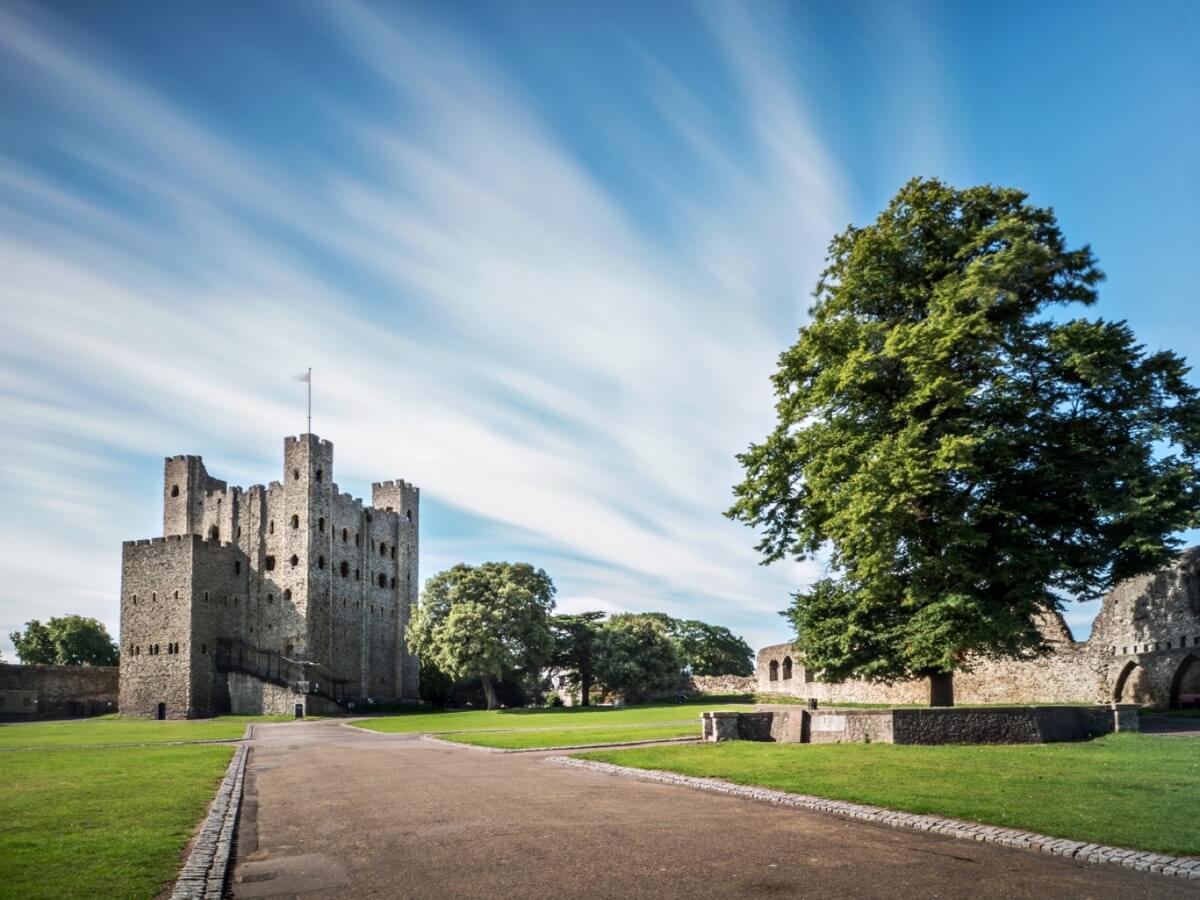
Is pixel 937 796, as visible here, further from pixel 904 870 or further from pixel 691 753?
pixel 691 753

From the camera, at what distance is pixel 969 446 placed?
19172 mm

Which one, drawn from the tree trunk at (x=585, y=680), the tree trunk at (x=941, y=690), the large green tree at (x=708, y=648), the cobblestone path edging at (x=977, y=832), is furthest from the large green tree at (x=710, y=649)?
the cobblestone path edging at (x=977, y=832)

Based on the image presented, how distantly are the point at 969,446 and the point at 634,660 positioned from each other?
42510mm

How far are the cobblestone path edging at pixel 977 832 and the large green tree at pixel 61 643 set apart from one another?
87522 mm

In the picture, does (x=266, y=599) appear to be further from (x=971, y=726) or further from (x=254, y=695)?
(x=971, y=726)

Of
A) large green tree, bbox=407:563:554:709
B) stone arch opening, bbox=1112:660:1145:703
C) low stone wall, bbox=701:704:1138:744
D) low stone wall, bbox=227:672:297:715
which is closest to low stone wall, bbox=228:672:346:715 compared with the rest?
low stone wall, bbox=227:672:297:715

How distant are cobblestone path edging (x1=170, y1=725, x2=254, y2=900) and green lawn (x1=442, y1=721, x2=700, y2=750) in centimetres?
985

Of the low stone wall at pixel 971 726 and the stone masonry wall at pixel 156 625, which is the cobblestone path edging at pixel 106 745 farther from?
the stone masonry wall at pixel 156 625

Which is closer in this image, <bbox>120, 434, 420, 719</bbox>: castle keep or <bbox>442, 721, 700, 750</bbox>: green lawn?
<bbox>442, 721, 700, 750</bbox>: green lawn

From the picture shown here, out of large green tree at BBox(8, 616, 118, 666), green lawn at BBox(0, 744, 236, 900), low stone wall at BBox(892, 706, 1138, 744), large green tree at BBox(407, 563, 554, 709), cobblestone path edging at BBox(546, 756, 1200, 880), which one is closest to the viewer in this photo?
green lawn at BBox(0, 744, 236, 900)

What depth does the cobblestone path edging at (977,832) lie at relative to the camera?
7.89 meters

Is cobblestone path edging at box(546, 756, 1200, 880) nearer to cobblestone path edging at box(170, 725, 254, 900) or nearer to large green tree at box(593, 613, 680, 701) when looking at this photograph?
cobblestone path edging at box(170, 725, 254, 900)

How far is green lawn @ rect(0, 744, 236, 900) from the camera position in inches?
305

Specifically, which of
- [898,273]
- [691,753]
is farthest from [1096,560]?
[691,753]
